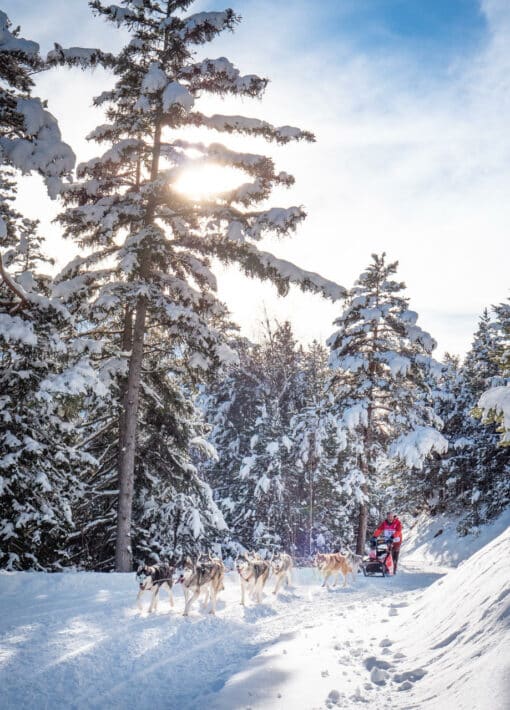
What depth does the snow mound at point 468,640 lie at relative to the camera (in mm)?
3707

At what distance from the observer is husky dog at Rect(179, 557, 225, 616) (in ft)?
28.2

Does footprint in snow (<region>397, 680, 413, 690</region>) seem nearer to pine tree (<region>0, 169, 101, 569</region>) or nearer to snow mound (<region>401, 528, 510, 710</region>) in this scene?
snow mound (<region>401, 528, 510, 710</region>)

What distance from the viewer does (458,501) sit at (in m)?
27.3

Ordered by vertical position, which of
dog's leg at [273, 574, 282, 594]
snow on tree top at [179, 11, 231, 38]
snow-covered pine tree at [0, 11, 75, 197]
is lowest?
dog's leg at [273, 574, 282, 594]

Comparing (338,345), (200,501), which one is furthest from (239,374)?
(200,501)

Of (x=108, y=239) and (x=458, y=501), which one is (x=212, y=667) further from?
(x=458, y=501)

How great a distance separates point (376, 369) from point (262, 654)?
612 inches

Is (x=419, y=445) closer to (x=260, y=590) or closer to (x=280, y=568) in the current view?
(x=280, y=568)

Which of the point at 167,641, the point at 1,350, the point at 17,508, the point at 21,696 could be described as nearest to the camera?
the point at 21,696

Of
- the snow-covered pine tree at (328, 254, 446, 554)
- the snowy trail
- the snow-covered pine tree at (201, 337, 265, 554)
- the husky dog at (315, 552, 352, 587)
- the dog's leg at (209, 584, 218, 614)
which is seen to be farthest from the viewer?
the snow-covered pine tree at (201, 337, 265, 554)

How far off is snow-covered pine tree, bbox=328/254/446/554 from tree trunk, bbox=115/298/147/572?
30.5ft

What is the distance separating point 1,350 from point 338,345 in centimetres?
1317

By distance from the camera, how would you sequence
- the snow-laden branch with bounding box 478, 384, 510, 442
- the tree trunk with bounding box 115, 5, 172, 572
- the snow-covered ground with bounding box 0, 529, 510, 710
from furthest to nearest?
the tree trunk with bounding box 115, 5, 172, 572, the snow-laden branch with bounding box 478, 384, 510, 442, the snow-covered ground with bounding box 0, 529, 510, 710

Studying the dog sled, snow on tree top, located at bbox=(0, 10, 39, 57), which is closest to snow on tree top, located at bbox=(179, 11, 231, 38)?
snow on tree top, located at bbox=(0, 10, 39, 57)
